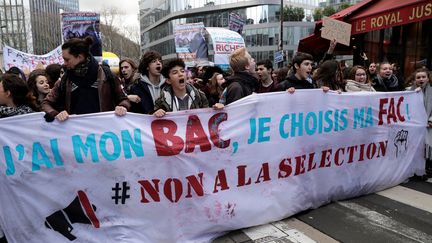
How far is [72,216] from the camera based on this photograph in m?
3.36

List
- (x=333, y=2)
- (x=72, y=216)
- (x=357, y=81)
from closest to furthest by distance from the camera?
(x=72, y=216)
(x=357, y=81)
(x=333, y=2)

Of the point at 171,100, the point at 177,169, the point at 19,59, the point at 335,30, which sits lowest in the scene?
the point at 177,169

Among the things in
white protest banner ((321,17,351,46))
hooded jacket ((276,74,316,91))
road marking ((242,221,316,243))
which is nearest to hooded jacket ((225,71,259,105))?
hooded jacket ((276,74,316,91))

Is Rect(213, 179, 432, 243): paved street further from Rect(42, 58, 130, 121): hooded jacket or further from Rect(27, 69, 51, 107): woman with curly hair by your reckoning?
Rect(27, 69, 51, 107): woman with curly hair

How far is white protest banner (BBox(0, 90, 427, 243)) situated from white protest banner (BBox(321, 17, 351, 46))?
6.34 feet

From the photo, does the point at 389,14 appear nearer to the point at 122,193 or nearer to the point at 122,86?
the point at 122,86

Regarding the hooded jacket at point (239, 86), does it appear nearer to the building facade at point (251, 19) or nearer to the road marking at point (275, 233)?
the road marking at point (275, 233)

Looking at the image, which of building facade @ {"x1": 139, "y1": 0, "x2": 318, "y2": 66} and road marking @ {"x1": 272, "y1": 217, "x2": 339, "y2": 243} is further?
building facade @ {"x1": 139, "y1": 0, "x2": 318, "y2": 66}

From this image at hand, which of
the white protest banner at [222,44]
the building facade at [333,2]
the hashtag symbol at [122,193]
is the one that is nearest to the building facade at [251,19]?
the building facade at [333,2]

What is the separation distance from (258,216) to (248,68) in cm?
165

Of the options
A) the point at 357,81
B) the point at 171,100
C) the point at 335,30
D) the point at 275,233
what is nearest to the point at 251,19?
the point at 335,30

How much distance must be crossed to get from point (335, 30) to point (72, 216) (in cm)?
497

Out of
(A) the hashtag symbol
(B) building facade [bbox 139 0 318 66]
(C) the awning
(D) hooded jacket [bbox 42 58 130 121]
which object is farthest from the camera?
(B) building facade [bbox 139 0 318 66]

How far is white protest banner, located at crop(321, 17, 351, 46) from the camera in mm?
6223
